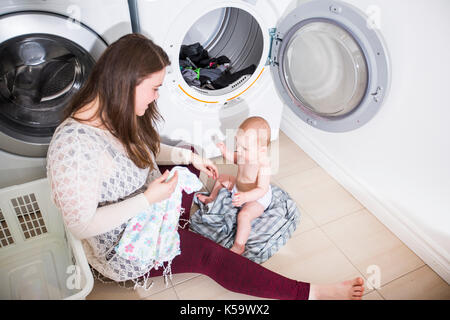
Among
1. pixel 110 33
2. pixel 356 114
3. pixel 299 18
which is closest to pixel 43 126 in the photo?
pixel 110 33

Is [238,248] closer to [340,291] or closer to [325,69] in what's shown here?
[340,291]

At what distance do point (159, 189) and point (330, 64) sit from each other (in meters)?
0.75

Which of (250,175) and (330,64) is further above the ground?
(330,64)

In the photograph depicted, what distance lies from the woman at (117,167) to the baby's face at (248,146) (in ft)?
1.06

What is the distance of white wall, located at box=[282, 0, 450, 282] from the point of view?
46.7 inches

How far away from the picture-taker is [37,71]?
128cm

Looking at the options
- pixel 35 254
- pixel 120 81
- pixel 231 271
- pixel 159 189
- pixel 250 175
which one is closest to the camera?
pixel 120 81

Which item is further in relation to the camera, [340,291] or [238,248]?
[238,248]

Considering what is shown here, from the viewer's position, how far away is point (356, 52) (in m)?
1.23

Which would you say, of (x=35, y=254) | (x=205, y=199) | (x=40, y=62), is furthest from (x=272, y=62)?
(x=35, y=254)

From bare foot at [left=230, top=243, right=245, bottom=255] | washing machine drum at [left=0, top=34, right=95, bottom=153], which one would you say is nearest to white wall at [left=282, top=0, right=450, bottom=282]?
bare foot at [left=230, top=243, right=245, bottom=255]

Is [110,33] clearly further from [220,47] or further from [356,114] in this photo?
[356,114]

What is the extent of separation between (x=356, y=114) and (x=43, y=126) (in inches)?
41.7

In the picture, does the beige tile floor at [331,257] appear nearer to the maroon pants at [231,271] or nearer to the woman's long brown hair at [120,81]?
the maroon pants at [231,271]
